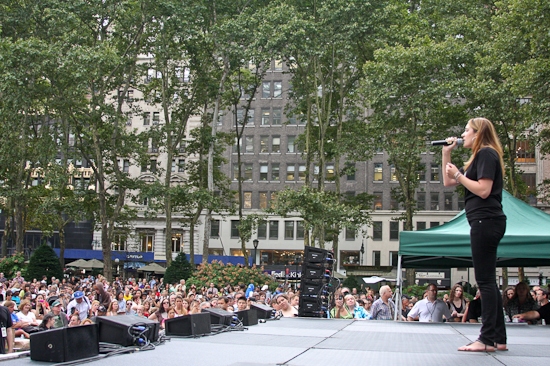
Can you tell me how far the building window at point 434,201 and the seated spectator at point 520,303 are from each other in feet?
162

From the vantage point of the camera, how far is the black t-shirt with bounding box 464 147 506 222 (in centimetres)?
477

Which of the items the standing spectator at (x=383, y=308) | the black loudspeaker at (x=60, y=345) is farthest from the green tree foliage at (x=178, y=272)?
the black loudspeaker at (x=60, y=345)

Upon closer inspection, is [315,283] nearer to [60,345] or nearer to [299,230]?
[60,345]

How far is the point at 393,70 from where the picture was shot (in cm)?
2958

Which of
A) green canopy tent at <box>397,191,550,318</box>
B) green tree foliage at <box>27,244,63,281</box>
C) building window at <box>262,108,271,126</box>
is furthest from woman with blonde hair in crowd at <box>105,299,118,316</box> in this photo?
building window at <box>262,108,271,126</box>

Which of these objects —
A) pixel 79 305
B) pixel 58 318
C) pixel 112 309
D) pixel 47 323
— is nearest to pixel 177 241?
pixel 112 309

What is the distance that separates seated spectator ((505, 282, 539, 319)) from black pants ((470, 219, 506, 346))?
6703 mm

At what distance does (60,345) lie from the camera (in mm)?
4047

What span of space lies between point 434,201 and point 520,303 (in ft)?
163

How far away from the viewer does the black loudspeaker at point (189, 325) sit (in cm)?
555

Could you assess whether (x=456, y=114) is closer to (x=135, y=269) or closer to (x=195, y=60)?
(x=195, y=60)

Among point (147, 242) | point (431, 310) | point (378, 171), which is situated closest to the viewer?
point (431, 310)

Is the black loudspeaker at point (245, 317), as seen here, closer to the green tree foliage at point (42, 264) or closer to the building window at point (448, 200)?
the green tree foliage at point (42, 264)

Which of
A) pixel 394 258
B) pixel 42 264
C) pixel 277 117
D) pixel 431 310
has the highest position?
pixel 277 117
